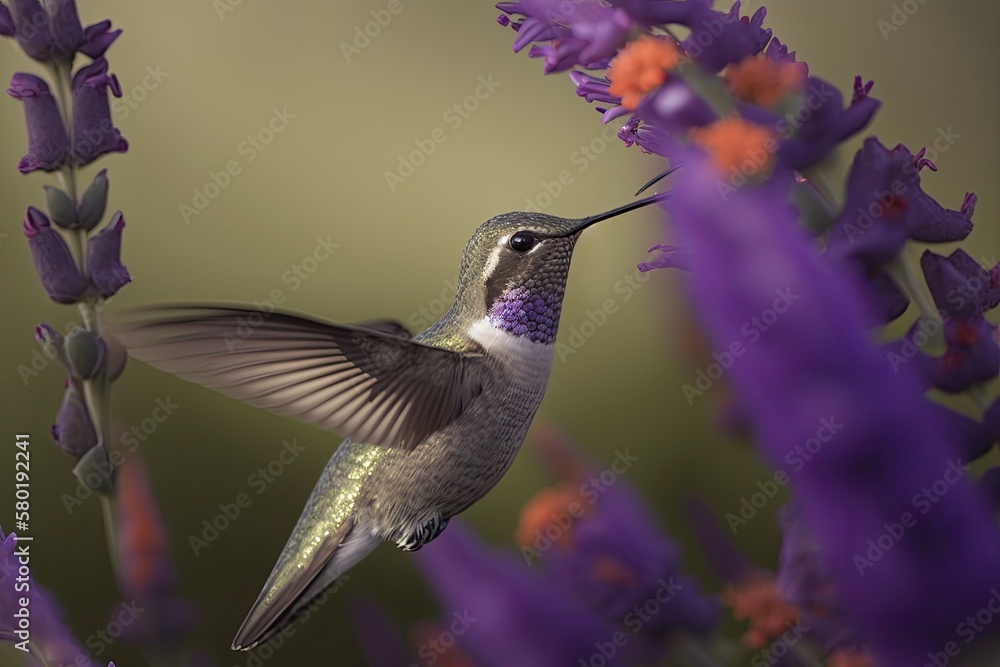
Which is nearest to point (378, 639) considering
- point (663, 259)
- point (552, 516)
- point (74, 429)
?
point (552, 516)

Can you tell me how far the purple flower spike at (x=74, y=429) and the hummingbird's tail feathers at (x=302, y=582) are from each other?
0.80ft

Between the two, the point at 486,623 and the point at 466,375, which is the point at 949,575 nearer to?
the point at 486,623

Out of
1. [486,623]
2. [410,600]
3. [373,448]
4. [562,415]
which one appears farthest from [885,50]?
[486,623]

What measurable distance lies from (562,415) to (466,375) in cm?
178

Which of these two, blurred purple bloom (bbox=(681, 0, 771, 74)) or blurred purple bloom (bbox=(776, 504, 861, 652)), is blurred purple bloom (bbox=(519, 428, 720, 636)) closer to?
blurred purple bloom (bbox=(776, 504, 861, 652))

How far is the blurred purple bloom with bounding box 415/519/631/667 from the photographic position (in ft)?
1.26

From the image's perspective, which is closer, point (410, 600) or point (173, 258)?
point (410, 600)

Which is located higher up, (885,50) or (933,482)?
(933,482)

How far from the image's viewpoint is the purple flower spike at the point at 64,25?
77 cm

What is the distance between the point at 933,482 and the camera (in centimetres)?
25

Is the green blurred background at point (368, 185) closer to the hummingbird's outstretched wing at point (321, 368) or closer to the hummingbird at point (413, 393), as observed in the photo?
the hummingbird at point (413, 393)

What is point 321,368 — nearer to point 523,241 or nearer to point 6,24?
point 523,241

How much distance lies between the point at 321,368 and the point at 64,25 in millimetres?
330

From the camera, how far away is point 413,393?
0.87m
